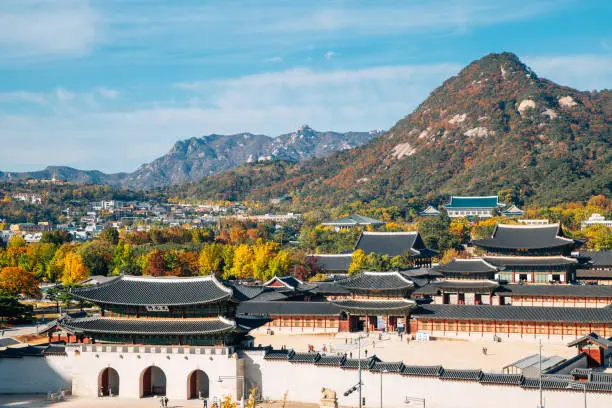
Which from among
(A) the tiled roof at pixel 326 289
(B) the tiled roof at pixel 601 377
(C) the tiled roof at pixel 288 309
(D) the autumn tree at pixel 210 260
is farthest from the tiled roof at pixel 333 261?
(B) the tiled roof at pixel 601 377

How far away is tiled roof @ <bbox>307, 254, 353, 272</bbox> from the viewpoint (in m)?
82.4

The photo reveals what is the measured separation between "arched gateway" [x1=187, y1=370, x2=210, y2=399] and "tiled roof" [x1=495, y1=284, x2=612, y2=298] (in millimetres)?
28218

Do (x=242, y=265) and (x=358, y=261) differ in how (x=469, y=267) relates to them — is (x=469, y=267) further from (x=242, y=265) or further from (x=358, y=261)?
(x=242, y=265)

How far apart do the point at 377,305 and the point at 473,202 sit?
283 feet

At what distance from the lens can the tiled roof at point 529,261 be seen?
65.8 m

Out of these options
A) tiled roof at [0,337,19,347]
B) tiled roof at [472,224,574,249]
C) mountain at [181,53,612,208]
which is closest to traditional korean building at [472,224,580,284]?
tiled roof at [472,224,574,249]

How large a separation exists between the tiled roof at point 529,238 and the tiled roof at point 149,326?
3606 centimetres

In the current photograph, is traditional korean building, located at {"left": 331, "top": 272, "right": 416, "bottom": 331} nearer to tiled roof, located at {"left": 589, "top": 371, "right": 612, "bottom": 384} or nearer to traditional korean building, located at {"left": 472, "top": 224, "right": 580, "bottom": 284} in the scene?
traditional korean building, located at {"left": 472, "top": 224, "right": 580, "bottom": 284}

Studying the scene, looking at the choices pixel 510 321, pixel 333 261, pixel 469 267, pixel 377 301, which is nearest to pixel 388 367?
pixel 510 321

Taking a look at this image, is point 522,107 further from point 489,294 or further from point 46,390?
Result: point 46,390

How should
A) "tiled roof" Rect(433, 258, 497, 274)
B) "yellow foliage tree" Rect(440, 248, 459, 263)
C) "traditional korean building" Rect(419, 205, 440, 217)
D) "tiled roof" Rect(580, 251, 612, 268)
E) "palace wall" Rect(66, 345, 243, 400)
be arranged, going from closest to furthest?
"palace wall" Rect(66, 345, 243, 400)
"tiled roof" Rect(433, 258, 497, 274)
"tiled roof" Rect(580, 251, 612, 268)
"yellow foliage tree" Rect(440, 248, 459, 263)
"traditional korean building" Rect(419, 205, 440, 217)

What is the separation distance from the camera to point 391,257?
81812 millimetres

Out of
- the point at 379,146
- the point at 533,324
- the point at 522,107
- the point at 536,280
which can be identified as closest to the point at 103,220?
the point at 379,146

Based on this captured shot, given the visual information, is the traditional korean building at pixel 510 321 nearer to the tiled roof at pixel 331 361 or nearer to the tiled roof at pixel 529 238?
the tiled roof at pixel 529 238
